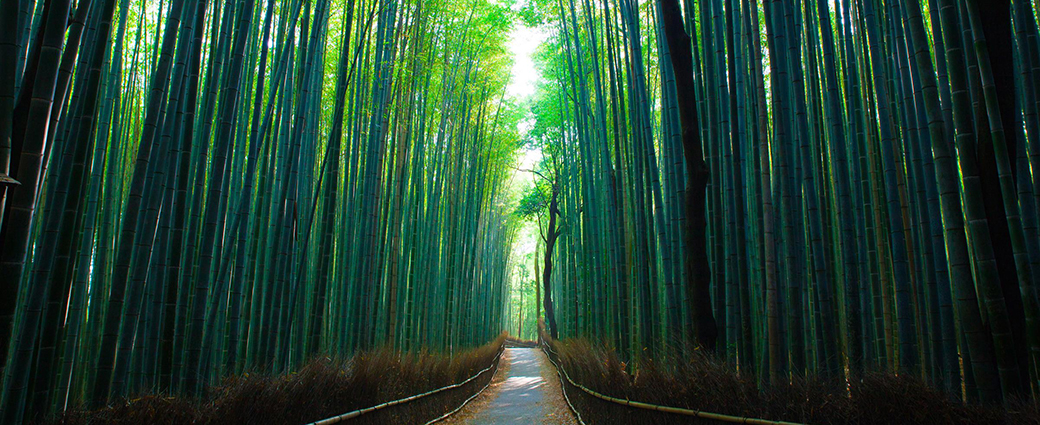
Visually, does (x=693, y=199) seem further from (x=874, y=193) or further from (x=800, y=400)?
(x=800, y=400)

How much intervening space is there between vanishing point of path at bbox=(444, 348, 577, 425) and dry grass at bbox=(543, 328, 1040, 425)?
5.13 feet

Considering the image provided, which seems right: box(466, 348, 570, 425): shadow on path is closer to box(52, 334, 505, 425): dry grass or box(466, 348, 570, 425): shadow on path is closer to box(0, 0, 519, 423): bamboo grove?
box(52, 334, 505, 425): dry grass

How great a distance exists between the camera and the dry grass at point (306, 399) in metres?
1.69

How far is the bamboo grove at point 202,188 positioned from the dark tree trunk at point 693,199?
72.8 inches

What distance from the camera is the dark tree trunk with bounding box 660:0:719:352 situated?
298cm

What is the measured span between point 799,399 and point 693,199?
1289 millimetres

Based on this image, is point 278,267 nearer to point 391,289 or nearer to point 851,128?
point 391,289

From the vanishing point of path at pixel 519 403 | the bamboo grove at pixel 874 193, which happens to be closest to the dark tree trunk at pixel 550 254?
the vanishing point of path at pixel 519 403

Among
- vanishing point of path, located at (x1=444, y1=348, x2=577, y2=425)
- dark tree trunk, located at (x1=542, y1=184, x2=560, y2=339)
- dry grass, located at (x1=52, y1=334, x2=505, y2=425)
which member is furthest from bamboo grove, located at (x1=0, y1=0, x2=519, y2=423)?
dark tree trunk, located at (x1=542, y1=184, x2=560, y2=339)

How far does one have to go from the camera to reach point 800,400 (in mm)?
1966

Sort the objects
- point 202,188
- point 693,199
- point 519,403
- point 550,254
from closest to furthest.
Answer: point 202,188 → point 693,199 → point 519,403 → point 550,254

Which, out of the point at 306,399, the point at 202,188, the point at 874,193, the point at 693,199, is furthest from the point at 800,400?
the point at 202,188

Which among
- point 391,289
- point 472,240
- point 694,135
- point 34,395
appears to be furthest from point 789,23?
point 472,240

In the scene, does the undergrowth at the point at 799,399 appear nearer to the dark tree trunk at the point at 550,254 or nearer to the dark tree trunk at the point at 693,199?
the dark tree trunk at the point at 693,199
